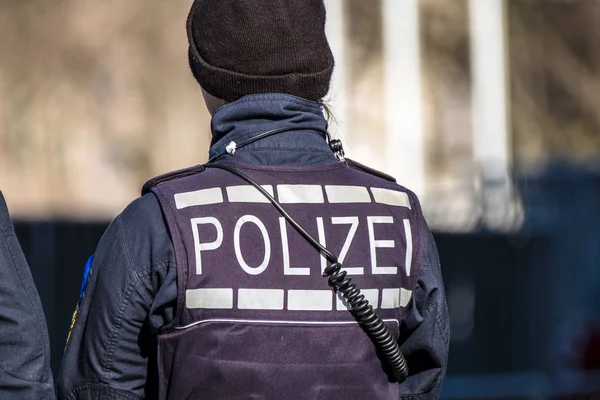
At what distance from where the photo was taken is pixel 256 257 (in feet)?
6.29

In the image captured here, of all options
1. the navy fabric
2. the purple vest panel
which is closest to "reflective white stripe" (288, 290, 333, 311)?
the purple vest panel

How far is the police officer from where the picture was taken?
1.88 m

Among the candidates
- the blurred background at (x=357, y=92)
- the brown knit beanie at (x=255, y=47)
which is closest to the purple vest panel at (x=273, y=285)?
the brown knit beanie at (x=255, y=47)

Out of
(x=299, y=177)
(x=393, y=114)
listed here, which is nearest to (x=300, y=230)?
(x=299, y=177)

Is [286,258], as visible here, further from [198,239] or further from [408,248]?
[408,248]

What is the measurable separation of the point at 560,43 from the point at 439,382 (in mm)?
13882

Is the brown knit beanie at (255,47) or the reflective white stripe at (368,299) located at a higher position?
the brown knit beanie at (255,47)

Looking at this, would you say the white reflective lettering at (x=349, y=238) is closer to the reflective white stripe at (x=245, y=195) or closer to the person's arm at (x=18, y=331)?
the reflective white stripe at (x=245, y=195)

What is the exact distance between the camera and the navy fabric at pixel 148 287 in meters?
1.88

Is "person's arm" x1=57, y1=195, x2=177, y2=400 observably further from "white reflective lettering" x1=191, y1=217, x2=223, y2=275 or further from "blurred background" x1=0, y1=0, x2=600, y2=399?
"blurred background" x1=0, y1=0, x2=600, y2=399

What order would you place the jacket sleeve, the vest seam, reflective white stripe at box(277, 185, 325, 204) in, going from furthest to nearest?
the jacket sleeve, reflective white stripe at box(277, 185, 325, 204), the vest seam

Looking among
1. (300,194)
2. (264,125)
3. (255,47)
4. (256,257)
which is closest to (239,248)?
(256,257)

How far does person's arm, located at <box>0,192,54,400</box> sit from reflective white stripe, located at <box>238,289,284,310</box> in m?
0.42

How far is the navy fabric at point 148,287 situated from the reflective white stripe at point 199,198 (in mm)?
46
